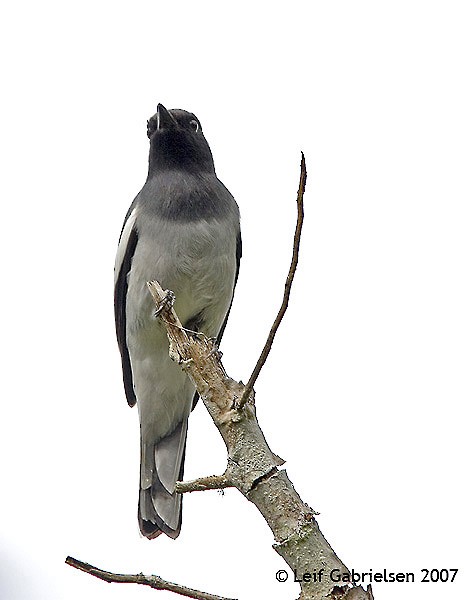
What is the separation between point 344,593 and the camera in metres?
3.29

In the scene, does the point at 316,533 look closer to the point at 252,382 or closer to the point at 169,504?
the point at 252,382

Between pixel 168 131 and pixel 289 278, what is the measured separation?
13.8 feet

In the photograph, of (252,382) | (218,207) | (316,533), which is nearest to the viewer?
(316,533)

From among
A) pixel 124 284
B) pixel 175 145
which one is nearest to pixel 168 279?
pixel 124 284

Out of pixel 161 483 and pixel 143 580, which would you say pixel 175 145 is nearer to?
pixel 161 483

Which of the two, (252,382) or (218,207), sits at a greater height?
(218,207)

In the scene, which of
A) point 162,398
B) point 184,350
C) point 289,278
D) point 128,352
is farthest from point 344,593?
point 128,352

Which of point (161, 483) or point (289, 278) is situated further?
point (161, 483)

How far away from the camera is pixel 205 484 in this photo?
407 centimetres

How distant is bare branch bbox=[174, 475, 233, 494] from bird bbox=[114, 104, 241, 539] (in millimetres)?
2604

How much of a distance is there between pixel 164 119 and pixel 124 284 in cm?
149

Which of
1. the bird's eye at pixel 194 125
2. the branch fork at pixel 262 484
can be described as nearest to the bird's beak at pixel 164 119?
the bird's eye at pixel 194 125

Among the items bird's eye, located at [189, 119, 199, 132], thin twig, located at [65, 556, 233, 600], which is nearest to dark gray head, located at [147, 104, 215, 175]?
bird's eye, located at [189, 119, 199, 132]

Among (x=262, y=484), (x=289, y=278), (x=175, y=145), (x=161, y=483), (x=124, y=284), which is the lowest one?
(x=262, y=484)
